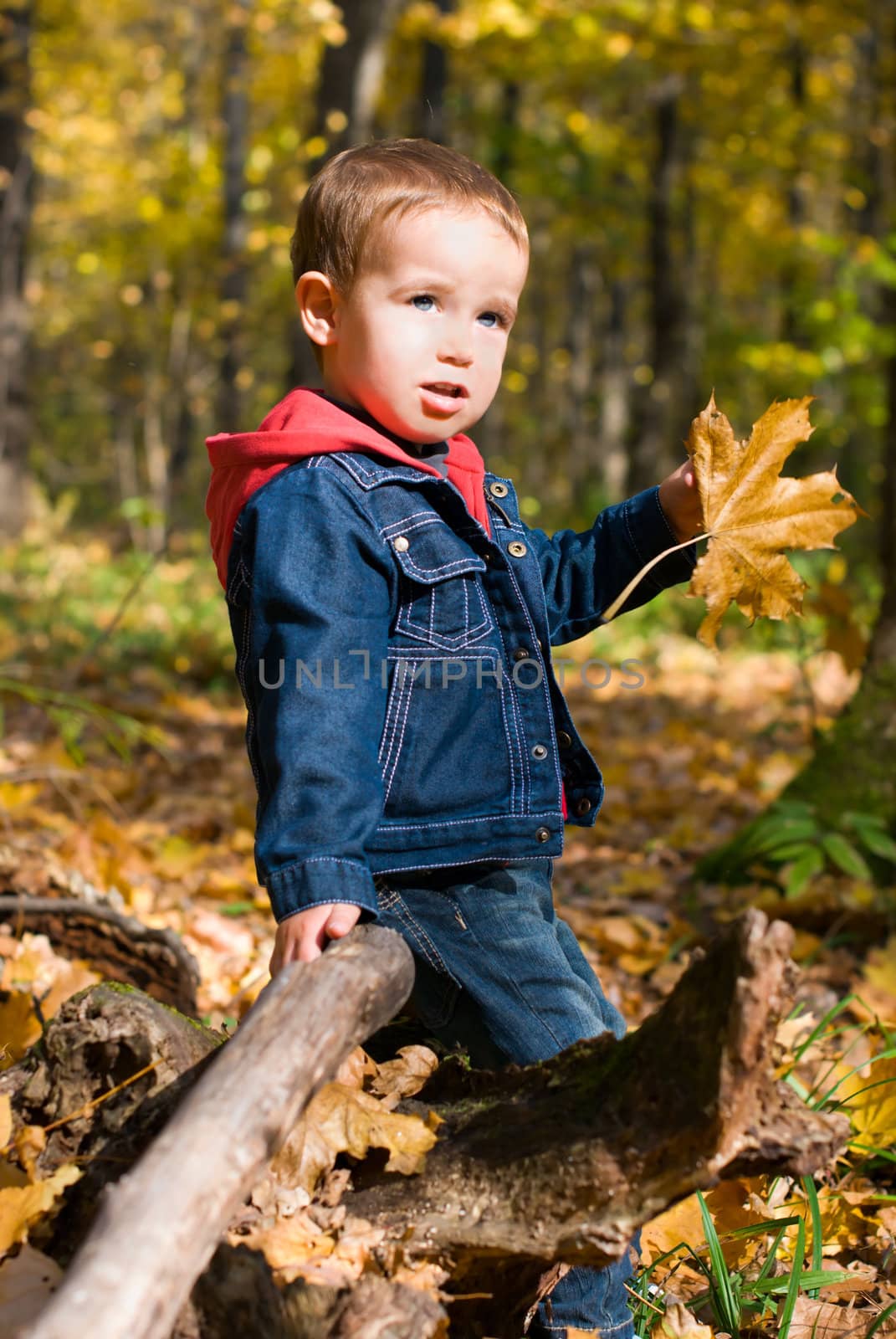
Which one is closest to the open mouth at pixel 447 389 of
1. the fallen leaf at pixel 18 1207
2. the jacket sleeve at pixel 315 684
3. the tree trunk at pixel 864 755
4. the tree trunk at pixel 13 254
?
the jacket sleeve at pixel 315 684

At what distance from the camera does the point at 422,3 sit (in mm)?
8570

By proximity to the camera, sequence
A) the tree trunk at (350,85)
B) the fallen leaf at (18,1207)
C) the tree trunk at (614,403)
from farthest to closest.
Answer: the tree trunk at (614,403) < the tree trunk at (350,85) < the fallen leaf at (18,1207)

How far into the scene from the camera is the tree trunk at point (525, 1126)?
1087 millimetres

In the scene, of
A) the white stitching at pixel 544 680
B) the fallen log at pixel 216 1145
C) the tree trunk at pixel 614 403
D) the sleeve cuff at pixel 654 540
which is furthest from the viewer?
the tree trunk at pixel 614 403

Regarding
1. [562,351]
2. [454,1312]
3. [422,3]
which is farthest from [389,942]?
[562,351]

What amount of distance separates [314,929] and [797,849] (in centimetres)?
212

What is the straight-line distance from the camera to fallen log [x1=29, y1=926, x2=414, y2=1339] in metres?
0.91

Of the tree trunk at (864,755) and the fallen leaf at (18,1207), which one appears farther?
the tree trunk at (864,755)

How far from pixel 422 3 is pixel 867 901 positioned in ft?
25.7

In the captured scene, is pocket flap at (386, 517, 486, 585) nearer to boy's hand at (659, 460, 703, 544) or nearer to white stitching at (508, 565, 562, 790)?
white stitching at (508, 565, 562, 790)

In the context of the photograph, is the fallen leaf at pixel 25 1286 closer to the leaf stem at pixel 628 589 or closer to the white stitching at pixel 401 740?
the white stitching at pixel 401 740

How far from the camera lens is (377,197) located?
1.69 meters

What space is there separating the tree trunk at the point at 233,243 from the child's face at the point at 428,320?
35.1 ft

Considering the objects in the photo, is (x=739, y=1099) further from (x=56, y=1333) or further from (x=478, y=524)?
(x=478, y=524)
